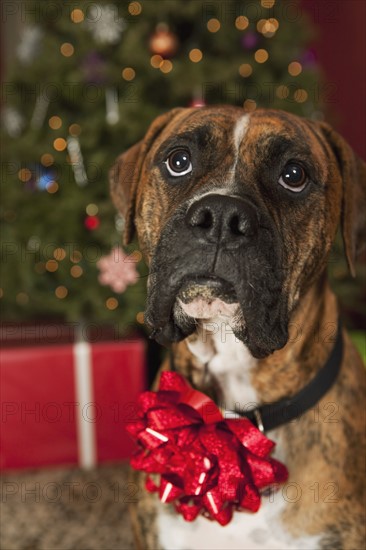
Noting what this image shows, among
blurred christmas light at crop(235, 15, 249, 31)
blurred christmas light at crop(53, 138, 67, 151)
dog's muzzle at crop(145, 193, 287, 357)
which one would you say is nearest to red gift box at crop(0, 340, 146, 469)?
blurred christmas light at crop(53, 138, 67, 151)

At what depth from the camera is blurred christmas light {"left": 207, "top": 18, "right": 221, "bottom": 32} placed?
3.17 metres

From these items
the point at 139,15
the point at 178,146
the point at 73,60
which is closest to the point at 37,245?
the point at 73,60

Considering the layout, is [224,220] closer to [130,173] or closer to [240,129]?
[240,129]

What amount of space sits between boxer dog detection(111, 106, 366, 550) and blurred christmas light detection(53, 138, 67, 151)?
160cm

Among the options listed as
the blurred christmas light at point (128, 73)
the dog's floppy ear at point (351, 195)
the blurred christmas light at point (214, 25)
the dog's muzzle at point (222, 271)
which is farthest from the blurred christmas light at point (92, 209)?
the dog's muzzle at point (222, 271)

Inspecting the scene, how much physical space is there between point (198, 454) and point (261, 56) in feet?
7.67

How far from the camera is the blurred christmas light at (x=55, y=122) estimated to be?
125 inches

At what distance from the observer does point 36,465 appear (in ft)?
9.14

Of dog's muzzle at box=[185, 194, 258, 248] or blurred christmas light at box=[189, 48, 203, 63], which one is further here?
blurred christmas light at box=[189, 48, 203, 63]

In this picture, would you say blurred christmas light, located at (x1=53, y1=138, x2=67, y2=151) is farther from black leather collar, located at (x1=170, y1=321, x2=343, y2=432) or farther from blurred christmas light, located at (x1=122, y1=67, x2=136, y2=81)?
black leather collar, located at (x1=170, y1=321, x2=343, y2=432)

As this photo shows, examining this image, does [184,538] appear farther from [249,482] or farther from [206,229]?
[206,229]

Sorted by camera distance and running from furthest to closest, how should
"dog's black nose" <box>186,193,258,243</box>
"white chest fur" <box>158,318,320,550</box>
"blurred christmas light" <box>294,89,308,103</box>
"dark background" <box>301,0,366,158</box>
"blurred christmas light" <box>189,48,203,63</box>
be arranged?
"dark background" <box>301,0,366,158</box> < "blurred christmas light" <box>294,89,308,103</box> < "blurred christmas light" <box>189,48,203,63</box> < "white chest fur" <box>158,318,320,550</box> < "dog's black nose" <box>186,193,258,243</box>

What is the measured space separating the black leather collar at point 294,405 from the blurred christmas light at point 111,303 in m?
1.71

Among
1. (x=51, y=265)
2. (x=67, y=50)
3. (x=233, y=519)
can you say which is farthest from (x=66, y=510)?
(x=67, y=50)
